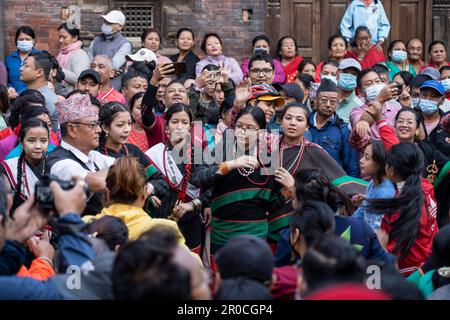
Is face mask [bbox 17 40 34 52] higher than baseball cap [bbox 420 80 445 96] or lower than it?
higher

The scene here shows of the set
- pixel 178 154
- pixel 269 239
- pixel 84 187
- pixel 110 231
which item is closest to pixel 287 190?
pixel 269 239

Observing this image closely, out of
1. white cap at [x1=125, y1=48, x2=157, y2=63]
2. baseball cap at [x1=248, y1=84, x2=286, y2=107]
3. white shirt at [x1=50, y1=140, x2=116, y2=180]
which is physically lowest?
white shirt at [x1=50, y1=140, x2=116, y2=180]

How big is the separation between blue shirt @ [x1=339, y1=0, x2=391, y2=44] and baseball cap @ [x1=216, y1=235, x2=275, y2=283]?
9.30 meters

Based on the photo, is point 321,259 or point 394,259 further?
point 394,259

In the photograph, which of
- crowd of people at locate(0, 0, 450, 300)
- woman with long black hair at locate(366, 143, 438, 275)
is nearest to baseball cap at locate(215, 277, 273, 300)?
crowd of people at locate(0, 0, 450, 300)

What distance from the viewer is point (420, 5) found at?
51.3ft

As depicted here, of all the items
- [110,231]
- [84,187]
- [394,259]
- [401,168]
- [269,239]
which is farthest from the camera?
[269,239]

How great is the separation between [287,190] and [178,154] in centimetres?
110

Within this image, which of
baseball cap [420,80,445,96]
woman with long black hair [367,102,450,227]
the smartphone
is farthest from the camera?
baseball cap [420,80,445,96]

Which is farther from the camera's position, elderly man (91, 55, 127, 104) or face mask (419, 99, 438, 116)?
elderly man (91, 55, 127, 104)

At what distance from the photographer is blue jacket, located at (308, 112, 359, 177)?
969cm

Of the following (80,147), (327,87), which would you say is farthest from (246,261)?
(327,87)

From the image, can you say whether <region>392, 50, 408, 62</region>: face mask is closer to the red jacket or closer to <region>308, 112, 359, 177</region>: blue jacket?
<region>308, 112, 359, 177</region>: blue jacket

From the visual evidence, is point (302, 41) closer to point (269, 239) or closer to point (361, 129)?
point (361, 129)
